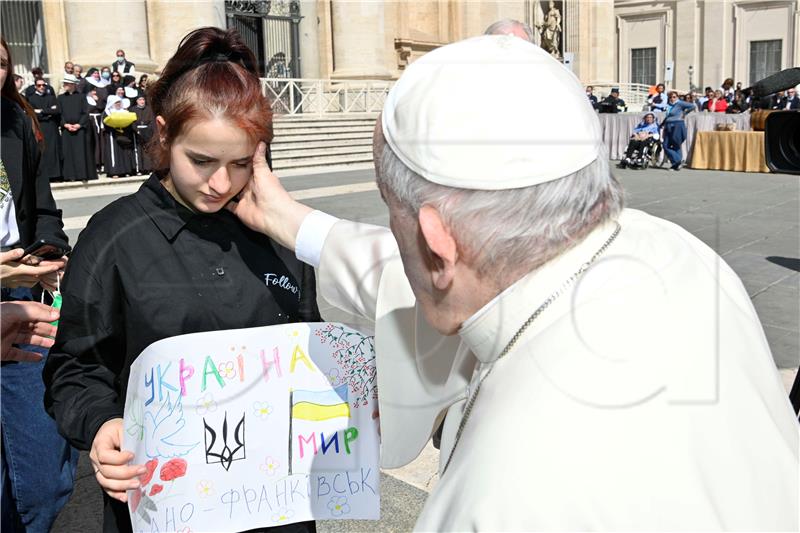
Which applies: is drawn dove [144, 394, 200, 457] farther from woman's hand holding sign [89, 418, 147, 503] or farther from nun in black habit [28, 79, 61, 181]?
nun in black habit [28, 79, 61, 181]

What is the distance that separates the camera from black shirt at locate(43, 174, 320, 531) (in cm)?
159

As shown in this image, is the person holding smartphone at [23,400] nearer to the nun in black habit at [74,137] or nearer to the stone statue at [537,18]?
the nun in black habit at [74,137]

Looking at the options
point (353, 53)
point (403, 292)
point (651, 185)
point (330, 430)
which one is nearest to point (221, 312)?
point (330, 430)

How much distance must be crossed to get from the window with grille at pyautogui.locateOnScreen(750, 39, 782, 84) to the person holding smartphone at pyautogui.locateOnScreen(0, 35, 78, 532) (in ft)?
124

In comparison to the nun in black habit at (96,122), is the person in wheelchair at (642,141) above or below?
below

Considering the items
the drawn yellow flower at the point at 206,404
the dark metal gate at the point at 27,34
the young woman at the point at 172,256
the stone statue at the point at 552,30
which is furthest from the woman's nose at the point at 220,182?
the stone statue at the point at 552,30

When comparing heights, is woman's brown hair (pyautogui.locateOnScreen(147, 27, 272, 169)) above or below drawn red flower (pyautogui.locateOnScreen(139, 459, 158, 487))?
above

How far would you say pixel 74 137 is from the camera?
41.3 feet

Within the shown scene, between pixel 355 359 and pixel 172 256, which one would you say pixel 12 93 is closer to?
pixel 172 256

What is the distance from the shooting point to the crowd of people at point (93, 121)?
1238cm

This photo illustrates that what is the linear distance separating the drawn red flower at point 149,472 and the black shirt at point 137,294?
13 centimetres

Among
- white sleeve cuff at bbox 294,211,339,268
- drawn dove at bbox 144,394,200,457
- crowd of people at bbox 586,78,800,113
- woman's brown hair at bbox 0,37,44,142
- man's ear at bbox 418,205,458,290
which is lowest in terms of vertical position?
drawn dove at bbox 144,394,200,457

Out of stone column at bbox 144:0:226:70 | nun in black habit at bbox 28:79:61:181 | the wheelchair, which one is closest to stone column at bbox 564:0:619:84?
the wheelchair

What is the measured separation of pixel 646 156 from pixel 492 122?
1564cm
